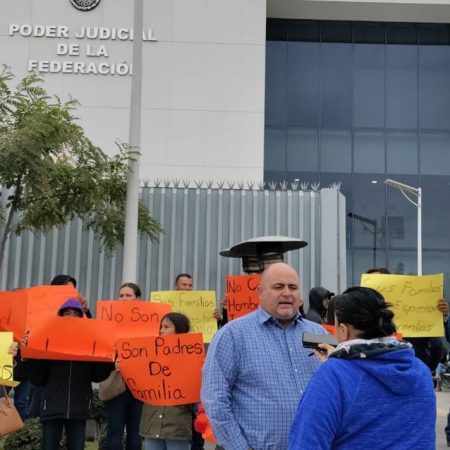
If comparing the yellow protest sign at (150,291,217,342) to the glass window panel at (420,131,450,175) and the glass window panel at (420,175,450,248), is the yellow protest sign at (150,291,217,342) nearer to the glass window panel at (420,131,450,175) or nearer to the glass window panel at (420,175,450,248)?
the glass window panel at (420,175,450,248)

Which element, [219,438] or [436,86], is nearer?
[219,438]

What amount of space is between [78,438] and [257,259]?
2196 millimetres

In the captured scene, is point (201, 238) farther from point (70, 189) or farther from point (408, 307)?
point (408, 307)

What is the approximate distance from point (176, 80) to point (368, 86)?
8.80 metres

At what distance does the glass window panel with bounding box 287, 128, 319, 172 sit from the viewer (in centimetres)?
2434

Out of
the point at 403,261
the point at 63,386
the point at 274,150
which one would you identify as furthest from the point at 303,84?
the point at 63,386

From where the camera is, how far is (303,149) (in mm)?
24500

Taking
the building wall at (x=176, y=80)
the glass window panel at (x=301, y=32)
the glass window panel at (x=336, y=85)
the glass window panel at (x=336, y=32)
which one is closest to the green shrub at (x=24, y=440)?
the building wall at (x=176, y=80)

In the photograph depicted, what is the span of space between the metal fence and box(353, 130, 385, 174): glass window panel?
13.1 m

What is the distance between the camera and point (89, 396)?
18.2ft

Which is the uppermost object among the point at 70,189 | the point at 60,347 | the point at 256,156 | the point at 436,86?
the point at 436,86

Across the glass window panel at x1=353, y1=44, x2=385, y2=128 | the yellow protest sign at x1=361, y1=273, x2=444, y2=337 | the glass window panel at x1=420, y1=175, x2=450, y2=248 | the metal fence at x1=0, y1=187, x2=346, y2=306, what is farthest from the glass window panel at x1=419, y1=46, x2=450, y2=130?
the yellow protest sign at x1=361, y1=273, x2=444, y2=337

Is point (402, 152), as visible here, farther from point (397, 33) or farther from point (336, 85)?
point (397, 33)

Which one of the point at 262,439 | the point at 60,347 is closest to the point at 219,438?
the point at 262,439
